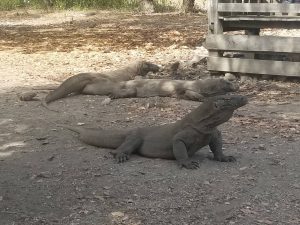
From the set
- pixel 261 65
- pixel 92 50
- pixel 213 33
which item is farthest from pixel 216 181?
pixel 92 50

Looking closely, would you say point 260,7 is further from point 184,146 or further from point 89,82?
point 184,146

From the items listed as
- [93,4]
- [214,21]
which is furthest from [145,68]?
[93,4]

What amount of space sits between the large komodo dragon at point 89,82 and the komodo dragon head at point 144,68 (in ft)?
0.55

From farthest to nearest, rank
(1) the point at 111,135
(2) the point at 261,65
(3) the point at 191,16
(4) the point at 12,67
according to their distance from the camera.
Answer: (3) the point at 191,16
(4) the point at 12,67
(2) the point at 261,65
(1) the point at 111,135

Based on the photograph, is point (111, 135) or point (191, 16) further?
point (191, 16)

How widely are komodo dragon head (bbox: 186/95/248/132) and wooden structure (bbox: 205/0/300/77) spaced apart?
11.7 feet

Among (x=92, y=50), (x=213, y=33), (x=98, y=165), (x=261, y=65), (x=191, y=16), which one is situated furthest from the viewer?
(x=191, y=16)

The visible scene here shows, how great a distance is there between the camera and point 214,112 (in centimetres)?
466

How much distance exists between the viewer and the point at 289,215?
12.0ft

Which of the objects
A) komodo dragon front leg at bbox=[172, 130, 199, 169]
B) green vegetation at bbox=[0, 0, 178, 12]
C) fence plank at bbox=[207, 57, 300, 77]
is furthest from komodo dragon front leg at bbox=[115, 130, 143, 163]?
green vegetation at bbox=[0, 0, 178, 12]

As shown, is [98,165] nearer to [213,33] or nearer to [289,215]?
[289,215]

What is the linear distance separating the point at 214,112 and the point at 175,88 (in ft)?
9.64

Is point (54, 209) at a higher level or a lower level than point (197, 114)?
lower

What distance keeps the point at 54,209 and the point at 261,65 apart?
5.17 m
